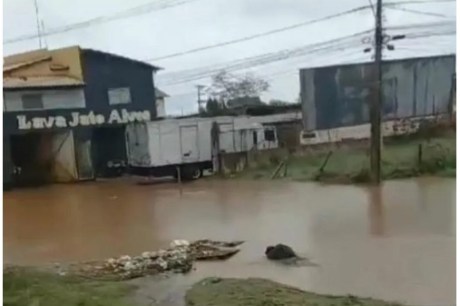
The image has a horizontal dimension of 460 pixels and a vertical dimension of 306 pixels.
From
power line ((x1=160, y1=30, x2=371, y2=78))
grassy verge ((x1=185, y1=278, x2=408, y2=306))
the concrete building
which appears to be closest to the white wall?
the concrete building

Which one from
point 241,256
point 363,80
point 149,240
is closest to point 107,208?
point 149,240

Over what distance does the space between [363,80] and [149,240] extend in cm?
42

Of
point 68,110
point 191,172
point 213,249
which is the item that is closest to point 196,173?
point 191,172

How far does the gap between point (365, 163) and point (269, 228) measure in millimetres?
181

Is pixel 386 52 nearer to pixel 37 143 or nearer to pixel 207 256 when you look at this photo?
pixel 207 256

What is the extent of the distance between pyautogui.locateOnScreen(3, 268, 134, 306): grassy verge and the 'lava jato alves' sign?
0.23 metres

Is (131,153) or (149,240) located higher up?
(131,153)

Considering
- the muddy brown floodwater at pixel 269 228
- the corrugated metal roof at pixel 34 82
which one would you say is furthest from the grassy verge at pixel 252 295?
the corrugated metal roof at pixel 34 82

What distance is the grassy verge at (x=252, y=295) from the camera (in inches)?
52.1

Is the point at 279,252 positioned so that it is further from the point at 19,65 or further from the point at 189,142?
the point at 19,65

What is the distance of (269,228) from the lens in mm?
1371

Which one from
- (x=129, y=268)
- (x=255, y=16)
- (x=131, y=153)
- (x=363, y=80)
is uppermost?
(x=255, y=16)

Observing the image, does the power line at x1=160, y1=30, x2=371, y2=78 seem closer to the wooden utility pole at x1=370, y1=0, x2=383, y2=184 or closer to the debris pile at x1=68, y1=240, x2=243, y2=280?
the wooden utility pole at x1=370, y1=0, x2=383, y2=184

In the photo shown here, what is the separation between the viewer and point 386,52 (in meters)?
1.36
